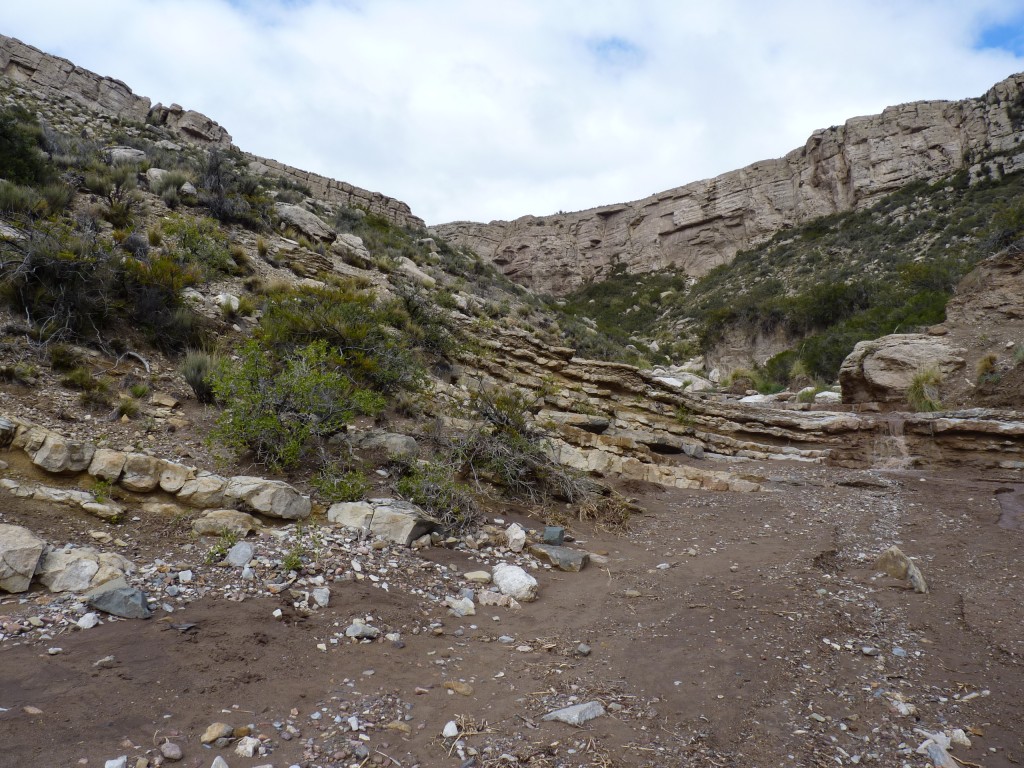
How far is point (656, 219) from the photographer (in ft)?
151

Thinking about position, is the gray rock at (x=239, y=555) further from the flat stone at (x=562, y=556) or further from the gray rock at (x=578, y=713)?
the flat stone at (x=562, y=556)

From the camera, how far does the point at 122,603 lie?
280 cm

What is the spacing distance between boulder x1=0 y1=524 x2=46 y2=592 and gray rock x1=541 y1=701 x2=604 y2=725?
2.91m

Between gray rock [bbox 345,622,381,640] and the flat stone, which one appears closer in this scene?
gray rock [bbox 345,622,381,640]

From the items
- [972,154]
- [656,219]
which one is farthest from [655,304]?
[972,154]

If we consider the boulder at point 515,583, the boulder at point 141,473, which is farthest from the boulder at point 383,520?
the boulder at point 141,473

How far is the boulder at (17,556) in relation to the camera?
9.18ft

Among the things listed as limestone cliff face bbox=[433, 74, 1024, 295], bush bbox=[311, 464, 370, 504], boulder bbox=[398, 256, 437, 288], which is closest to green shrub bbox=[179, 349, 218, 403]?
bush bbox=[311, 464, 370, 504]

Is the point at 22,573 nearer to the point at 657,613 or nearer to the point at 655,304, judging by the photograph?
the point at 657,613

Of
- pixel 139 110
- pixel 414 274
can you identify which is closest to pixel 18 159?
pixel 414 274

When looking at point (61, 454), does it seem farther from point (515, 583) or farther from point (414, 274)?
point (414, 274)

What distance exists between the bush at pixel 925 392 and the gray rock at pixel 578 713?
36.1 ft

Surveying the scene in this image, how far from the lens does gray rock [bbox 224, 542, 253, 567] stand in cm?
339

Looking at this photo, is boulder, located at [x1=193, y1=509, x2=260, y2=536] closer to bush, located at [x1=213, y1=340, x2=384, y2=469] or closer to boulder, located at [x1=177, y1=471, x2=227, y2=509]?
boulder, located at [x1=177, y1=471, x2=227, y2=509]
